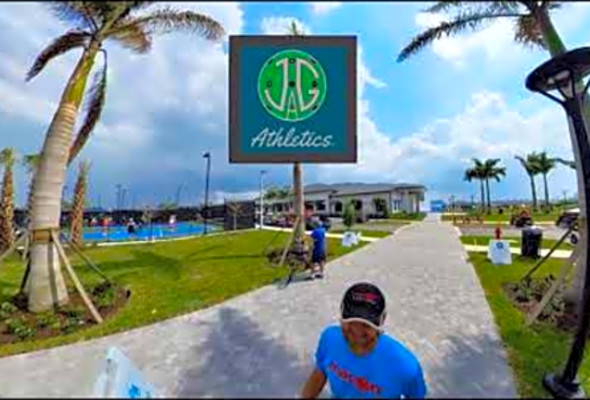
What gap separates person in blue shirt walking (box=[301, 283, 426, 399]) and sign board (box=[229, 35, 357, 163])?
5.61m

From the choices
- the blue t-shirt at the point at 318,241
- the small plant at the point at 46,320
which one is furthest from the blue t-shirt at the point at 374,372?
the blue t-shirt at the point at 318,241

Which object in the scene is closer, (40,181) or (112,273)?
(40,181)

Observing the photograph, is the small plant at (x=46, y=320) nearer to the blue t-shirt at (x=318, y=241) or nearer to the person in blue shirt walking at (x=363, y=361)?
the blue t-shirt at (x=318, y=241)

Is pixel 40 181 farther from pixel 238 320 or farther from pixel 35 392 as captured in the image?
pixel 35 392

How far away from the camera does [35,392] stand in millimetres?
1203

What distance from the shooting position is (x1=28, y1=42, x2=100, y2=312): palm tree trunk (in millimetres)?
7559

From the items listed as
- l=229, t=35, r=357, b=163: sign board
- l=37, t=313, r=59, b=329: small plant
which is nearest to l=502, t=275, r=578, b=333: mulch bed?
l=229, t=35, r=357, b=163: sign board

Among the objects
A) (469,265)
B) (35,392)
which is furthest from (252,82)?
(469,265)

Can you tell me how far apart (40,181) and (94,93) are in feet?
5.47

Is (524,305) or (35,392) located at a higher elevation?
(35,392)

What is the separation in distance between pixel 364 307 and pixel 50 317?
22.7 ft

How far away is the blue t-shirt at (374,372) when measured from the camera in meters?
1.78

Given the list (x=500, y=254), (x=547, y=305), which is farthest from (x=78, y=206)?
(x=547, y=305)

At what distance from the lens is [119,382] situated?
1.40 meters
